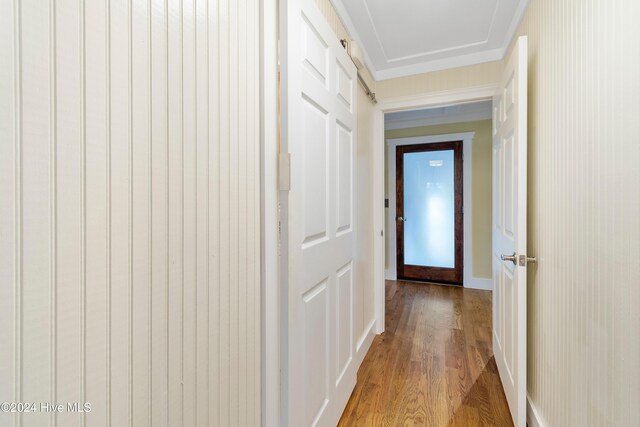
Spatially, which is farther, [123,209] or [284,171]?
[284,171]

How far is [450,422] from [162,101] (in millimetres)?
1996

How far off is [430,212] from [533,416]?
10.1 feet

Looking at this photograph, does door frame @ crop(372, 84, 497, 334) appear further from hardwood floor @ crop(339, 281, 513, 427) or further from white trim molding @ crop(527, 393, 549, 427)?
white trim molding @ crop(527, 393, 549, 427)

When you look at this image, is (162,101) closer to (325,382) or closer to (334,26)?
(325,382)

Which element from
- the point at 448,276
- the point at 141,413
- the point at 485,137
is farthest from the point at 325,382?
the point at 485,137

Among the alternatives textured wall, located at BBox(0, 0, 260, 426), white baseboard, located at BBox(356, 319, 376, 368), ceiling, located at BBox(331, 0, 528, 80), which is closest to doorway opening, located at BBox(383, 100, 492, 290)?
ceiling, located at BBox(331, 0, 528, 80)

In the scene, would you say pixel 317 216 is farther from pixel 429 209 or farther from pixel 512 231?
pixel 429 209

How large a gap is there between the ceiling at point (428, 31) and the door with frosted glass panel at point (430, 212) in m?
1.97

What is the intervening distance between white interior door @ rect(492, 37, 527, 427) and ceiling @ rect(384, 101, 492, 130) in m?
1.92

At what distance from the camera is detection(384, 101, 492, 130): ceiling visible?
3877 mm

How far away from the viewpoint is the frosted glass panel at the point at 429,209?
4.27 metres

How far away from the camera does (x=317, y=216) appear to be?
1305mm

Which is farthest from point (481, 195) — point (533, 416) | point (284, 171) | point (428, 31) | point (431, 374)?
point (284, 171)

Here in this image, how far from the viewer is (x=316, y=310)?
1318 millimetres
